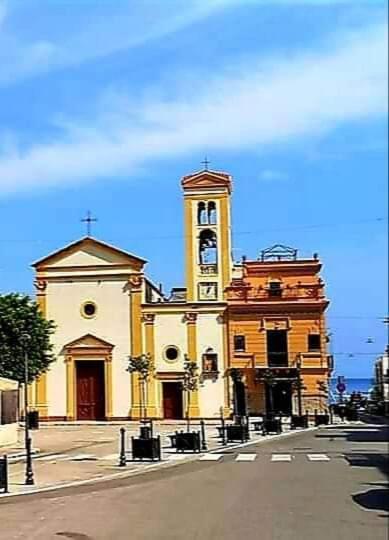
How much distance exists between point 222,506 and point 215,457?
6.25 meters

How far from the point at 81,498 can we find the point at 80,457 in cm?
604

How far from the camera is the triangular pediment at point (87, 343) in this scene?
24.6m

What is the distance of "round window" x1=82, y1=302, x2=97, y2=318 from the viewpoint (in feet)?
72.4

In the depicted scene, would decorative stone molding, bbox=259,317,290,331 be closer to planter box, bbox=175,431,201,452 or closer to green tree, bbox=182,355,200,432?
green tree, bbox=182,355,200,432

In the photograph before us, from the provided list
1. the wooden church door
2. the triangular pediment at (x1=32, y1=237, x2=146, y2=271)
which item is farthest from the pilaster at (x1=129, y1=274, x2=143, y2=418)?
the triangular pediment at (x1=32, y1=237, x2=146, y2=271)

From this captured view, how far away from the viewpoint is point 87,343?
25.0m

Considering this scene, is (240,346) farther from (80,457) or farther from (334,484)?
(334,484)

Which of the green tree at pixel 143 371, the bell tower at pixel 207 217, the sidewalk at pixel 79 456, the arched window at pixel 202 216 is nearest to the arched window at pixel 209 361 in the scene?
the green tree at pixel 143 371

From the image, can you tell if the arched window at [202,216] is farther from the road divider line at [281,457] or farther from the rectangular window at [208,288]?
the road divider line at [281,457]

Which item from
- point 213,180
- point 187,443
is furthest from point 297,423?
point 213,180

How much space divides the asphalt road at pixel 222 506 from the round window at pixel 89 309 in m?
11.2

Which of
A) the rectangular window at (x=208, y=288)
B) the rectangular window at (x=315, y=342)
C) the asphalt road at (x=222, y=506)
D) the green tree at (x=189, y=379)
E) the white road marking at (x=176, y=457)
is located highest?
the rectangular window at (x=208, y=288)

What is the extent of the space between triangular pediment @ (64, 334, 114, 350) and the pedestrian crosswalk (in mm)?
9950

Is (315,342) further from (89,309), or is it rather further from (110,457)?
(89,309)
